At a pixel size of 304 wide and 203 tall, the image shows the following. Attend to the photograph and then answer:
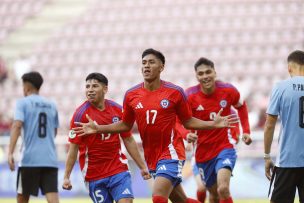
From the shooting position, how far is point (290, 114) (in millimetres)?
6949

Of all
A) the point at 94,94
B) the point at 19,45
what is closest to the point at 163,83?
the point at 94,94

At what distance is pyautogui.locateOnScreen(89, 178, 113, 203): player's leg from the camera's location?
805cm

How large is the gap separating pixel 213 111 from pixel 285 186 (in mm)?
2681

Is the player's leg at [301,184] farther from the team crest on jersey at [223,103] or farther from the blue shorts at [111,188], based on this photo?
the team crest on jersey at [223,103]

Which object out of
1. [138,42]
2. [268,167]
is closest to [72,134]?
[268,167]

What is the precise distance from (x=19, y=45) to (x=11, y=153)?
1910cm

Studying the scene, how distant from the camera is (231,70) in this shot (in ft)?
77.7

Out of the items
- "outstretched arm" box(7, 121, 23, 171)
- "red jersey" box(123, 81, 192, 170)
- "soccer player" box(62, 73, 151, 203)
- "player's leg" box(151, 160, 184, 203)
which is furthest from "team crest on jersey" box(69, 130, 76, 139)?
"outstretched arm" box(7, 121, 23, 171)

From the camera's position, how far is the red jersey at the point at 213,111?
374 inches

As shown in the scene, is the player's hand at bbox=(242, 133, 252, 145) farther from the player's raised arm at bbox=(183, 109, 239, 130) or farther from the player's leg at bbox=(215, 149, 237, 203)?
the player's raised arm at bbox=(183, 109, 239, 130)

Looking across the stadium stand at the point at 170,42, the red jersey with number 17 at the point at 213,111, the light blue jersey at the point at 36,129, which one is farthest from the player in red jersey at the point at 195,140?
the stadium stand at the point at 170,42

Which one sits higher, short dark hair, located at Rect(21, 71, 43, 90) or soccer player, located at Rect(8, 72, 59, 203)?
short dark hair, located at Rect(21, 71, 43, 90)

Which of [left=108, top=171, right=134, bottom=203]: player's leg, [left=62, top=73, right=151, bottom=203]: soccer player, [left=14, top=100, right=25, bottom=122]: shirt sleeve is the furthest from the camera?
[left=14, top=100, right=25, bottom=122]: shirt sleeve

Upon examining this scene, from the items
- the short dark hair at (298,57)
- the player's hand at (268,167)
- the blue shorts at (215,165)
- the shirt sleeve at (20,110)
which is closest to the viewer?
the short dark hair at (298,57)
